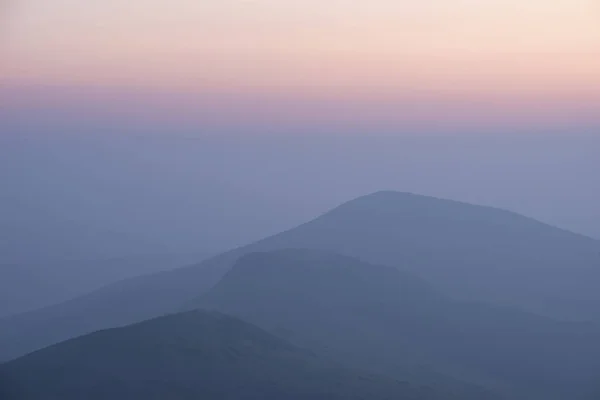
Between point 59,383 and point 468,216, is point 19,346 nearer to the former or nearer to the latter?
point 59,383

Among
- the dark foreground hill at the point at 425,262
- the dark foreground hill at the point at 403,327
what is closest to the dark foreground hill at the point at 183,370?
the dark foreground hill at the point at 403,327

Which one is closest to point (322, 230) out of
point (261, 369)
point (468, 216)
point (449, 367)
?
point (468, 216)

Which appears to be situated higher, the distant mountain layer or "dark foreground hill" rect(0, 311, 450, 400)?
"dark foreground hill" rect(0, 311, 450, 400)

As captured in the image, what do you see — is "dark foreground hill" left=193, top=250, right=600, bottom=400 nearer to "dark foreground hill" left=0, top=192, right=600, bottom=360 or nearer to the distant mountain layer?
"dark foreground hill" left=0, top=192, right=600, bottom=360

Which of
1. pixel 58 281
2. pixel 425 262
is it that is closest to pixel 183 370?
pixel 425 262

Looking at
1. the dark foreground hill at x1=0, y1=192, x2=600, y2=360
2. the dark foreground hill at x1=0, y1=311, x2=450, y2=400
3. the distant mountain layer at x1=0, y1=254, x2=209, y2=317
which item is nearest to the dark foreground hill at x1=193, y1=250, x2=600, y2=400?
the dark foreground hill at x1=0, y1=192, x2=600, y2=360

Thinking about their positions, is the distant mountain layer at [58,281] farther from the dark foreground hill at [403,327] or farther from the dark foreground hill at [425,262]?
the dark foreground hill at [403,327]
